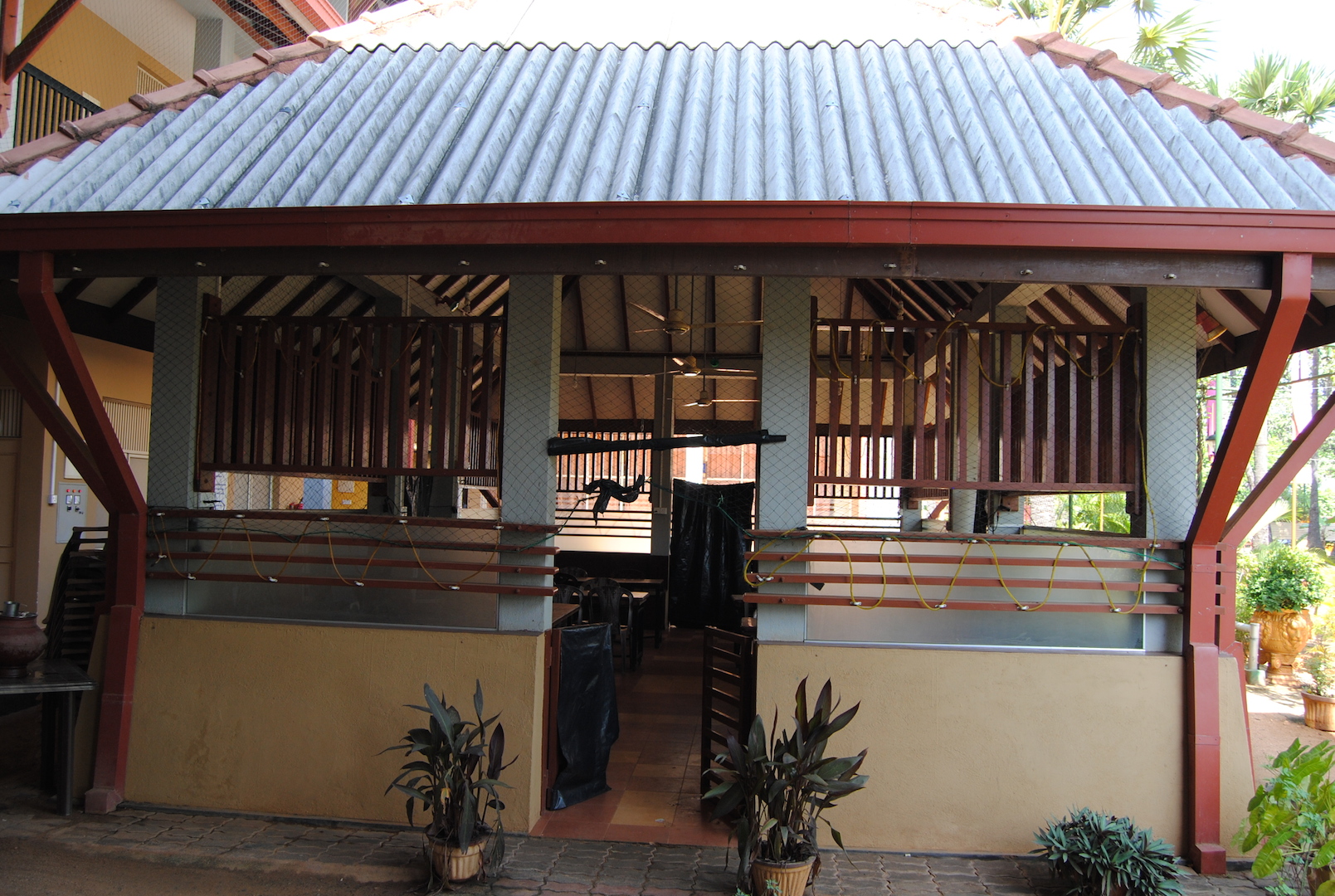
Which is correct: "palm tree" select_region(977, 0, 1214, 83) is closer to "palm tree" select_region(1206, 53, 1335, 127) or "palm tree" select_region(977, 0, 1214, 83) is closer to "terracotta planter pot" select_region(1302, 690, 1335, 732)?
"palm tree" select_region(1206, 53, 1335, 127)

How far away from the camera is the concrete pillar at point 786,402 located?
493 centimetres

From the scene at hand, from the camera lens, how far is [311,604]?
5.22 m

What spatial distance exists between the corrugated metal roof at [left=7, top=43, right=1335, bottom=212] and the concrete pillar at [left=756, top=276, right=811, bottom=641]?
2.13ft

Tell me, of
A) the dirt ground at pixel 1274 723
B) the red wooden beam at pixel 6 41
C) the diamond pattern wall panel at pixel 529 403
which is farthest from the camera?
the dirt ground at pixel 1274 723

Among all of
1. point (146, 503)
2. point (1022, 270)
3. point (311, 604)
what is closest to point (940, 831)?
Answer: point (1022, 270)

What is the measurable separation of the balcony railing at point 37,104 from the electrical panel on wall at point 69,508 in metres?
2.78

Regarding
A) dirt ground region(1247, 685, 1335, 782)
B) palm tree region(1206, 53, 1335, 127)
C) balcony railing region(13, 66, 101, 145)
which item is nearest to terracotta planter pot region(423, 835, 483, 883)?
dirt ground region(1247, 685, 1335, 782)

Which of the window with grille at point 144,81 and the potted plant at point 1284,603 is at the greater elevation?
the window with grille at point 144,81

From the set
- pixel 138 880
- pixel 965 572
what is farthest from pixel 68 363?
pixel 965 572

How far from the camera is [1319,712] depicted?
769cm

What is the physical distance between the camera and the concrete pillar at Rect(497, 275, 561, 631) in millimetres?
5012

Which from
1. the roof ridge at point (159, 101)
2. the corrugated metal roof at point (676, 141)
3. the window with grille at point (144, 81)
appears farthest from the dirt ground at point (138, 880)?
the window with grille at point (144, 81)

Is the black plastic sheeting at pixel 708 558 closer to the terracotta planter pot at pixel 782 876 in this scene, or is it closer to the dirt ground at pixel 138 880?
the terracotta planter pot at pixel 782 876

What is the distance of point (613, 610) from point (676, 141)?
15.9ft
